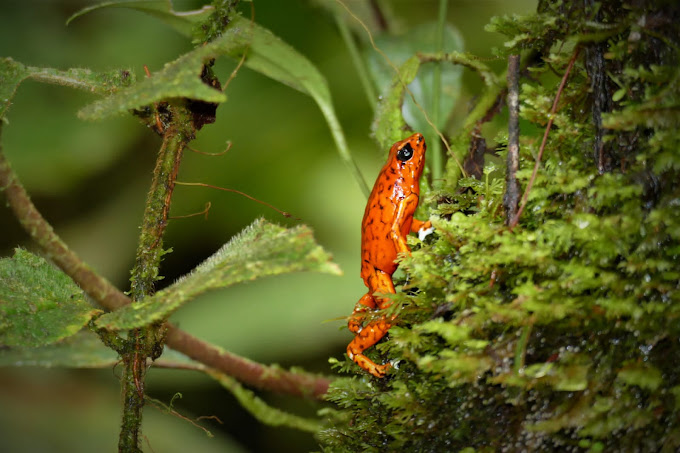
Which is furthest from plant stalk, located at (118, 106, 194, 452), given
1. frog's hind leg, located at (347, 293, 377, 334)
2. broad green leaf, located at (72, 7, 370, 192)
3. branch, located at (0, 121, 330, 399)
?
frog's hind leg, located at (347, 293, 377, 334)

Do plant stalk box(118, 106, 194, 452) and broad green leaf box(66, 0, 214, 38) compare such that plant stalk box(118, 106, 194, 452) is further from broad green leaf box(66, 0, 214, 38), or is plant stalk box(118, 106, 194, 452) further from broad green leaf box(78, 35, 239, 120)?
broad green leaf box(66, 0, 214, 38)

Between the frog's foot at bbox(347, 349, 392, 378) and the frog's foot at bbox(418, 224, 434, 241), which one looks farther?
the frog's foot at bbox(418, 224, 434, 241)

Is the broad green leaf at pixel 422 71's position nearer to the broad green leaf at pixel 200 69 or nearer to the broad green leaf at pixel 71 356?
the broad green leaf at pixel 200 69

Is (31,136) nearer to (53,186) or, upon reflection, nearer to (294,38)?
(53,186)

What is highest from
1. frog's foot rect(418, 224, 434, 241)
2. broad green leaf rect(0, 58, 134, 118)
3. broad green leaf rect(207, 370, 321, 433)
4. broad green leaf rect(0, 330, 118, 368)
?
broad green leaf rect(0, 58, 134, 118)

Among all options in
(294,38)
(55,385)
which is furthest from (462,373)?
(55,385)

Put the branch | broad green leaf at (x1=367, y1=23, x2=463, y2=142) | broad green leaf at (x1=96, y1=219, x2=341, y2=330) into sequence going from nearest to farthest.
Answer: broad green leaf at (x1=96, y1=219, x2=341, y2=330)
the branch
broad green leaf at (x1=367, y1=23, x2=463, y2=142)

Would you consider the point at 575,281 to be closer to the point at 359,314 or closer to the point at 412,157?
the point at 359,314
